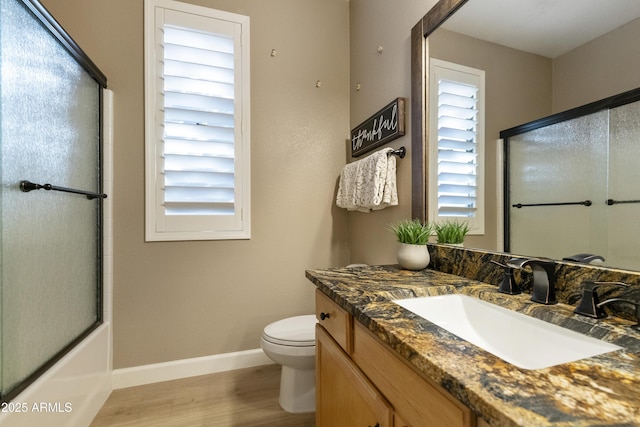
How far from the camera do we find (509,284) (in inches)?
34.9

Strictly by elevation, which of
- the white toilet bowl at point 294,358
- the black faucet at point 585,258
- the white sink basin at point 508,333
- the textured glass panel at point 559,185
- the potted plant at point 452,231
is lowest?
the white toilet bowl at point 294,358

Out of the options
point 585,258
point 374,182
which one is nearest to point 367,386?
point 585,258

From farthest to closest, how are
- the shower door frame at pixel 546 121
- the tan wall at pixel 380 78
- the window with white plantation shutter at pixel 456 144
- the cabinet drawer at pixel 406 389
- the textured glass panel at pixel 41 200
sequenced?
the tan wall at pixel 380 78, the window with white plantation shutter at pixel 456 144, the textured glass panel at pixel 41 200, the shower door frame at pixel 546 121, the cabinet drawer at pixel 406 389

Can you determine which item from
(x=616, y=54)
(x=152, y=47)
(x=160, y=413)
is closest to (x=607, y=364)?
(x=616, y=54)

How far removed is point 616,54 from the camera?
0.70 meters

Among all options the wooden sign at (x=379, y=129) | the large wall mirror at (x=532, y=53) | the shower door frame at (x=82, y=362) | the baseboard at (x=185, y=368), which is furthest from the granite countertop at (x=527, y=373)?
the baseboard at (x=185, y=368)

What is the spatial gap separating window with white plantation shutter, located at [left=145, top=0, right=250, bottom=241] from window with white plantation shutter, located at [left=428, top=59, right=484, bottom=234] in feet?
4.00

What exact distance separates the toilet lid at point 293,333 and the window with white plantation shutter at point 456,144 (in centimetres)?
88

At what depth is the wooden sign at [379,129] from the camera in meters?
1.54

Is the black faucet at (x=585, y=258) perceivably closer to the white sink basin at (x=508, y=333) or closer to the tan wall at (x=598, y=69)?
the white sink basin at (x=508, y=333)

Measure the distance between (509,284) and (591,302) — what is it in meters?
0.22

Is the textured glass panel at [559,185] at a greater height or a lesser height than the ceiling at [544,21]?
lesser

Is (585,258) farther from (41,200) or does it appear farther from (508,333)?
(41,200)

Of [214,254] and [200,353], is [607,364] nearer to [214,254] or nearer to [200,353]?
[214,254]
